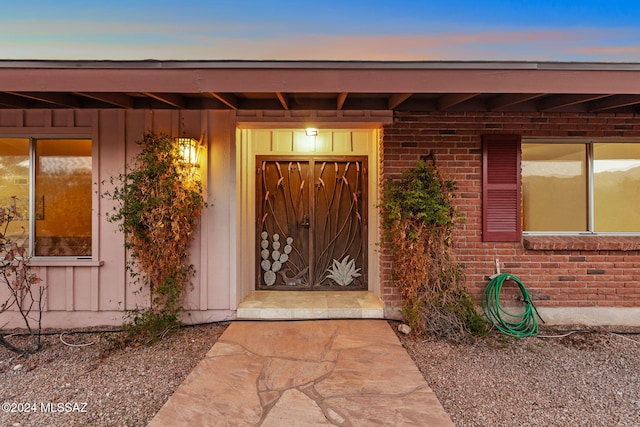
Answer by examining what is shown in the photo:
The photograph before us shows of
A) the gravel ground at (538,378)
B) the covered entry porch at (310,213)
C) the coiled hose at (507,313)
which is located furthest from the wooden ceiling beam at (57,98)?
the coiled hose at (507,313)

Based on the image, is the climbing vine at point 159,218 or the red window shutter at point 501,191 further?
the red window shutter at point 501,191

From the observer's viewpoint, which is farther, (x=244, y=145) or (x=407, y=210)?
(x=244, y=145)

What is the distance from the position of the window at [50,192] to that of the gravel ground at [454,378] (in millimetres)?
1067

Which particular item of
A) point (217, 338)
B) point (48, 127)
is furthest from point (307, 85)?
point (48, 127)

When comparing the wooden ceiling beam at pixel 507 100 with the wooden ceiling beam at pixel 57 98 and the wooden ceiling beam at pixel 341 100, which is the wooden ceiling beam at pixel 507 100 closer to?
the wooden ceiling beam at pixel 341 100

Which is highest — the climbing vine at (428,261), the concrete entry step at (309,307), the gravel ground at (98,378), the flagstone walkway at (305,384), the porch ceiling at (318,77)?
the porch ceiling at (318,77)

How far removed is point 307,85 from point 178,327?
281 cm

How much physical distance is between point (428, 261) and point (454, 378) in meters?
1.07

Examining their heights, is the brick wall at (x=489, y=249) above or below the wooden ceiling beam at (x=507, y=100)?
below

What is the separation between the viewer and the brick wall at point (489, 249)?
365cm

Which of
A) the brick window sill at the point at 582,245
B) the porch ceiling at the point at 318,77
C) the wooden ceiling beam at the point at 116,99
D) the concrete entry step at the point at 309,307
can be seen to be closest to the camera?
the porch ceiling at the point at 318,77

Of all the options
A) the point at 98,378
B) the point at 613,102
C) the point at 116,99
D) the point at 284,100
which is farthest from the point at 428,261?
the point at 116,99

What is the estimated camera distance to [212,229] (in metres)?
3.68

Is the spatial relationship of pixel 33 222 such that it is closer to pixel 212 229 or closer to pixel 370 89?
pixel 212 229
